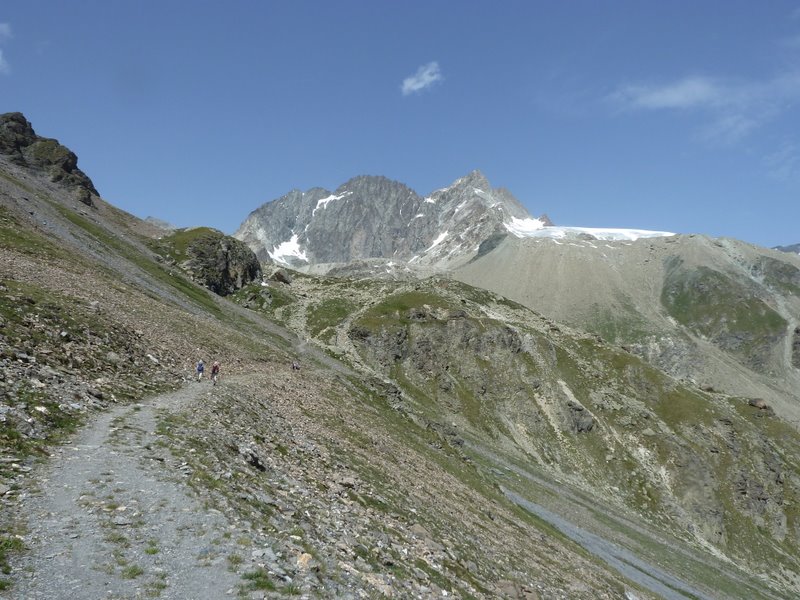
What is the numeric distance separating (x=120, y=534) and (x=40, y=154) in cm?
20656

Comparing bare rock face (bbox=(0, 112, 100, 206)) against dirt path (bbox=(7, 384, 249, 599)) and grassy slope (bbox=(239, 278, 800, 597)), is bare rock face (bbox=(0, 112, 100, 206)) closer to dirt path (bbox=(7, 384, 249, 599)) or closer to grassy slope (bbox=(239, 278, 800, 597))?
grassy slope (bbox=(239, 278, 800, 597))

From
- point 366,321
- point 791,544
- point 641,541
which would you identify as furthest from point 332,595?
point 791,544

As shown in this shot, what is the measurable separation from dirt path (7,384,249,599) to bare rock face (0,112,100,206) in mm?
179993

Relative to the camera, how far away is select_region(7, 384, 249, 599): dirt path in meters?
10.7

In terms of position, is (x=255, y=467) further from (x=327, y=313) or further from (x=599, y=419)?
(x=327, y=313)

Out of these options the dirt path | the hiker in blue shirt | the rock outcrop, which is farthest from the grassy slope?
the dirt path

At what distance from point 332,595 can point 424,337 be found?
383ft

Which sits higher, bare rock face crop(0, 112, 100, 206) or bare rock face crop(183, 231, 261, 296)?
bare rock face crop(0, 112, 100, 206)

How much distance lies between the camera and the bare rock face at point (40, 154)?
164 metres

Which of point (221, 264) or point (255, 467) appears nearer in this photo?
point (255, 467)

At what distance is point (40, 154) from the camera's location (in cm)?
17038

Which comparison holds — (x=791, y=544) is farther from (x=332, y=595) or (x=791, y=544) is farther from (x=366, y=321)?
(x=332, y=595)

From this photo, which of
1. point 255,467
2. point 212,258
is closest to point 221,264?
point 212,258

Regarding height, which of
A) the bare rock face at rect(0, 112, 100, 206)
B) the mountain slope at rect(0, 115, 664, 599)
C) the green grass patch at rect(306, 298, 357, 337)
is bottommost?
the mountain slope at rect(0, 115, 664, 599)
